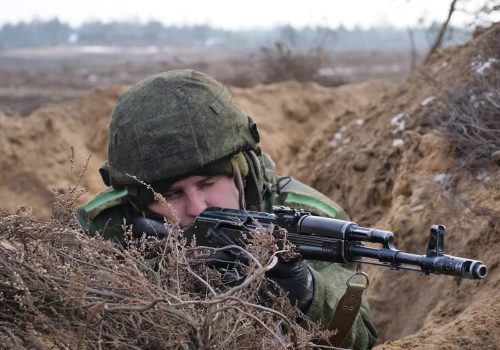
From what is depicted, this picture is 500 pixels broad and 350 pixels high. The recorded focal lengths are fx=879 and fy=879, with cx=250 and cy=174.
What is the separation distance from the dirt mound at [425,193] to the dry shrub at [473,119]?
0.03 metres

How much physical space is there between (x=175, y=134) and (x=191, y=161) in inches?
5.8

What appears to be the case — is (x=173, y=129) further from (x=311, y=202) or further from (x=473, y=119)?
(x=473, y=119)

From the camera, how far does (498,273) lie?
3883mm

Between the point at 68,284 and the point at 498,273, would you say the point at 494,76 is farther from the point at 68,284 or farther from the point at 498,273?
the point at 68,284

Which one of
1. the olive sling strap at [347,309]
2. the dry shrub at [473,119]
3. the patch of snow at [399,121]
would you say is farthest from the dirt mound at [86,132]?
the olive sling strap at [347,309]

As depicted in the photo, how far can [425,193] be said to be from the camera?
488cm

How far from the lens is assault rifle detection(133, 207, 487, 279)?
2.56 metres

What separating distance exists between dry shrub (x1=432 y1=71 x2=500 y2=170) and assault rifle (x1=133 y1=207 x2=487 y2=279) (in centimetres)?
195

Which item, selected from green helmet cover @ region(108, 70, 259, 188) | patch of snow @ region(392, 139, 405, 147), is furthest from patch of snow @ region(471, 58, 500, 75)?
green helmet cover @ region(108, 70, 259, 188)

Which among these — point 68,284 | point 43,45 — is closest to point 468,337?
point 68,284

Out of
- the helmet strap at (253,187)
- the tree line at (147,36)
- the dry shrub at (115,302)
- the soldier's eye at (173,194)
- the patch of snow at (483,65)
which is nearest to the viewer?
the dry shrub at (115,302)

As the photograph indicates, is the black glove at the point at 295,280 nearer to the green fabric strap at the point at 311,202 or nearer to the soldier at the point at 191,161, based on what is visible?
the soldier at the point at 191,161

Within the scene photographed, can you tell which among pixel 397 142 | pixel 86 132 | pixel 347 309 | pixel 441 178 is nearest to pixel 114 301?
pixel 347 309

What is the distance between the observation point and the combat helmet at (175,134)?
3.54m
